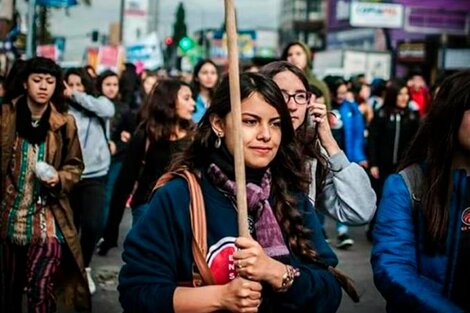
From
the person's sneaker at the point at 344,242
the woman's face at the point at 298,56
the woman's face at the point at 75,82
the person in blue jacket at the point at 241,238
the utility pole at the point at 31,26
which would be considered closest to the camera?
the person in blue jacket at the point at 241,238

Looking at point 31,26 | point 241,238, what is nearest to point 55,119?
point 241,238

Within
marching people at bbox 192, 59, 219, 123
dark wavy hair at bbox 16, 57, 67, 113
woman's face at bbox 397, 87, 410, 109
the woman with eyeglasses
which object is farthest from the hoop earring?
woman's face at bbox 397, 87, 410, 109

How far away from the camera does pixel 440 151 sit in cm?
298

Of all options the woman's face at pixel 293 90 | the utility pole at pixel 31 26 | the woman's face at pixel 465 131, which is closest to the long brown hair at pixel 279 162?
the woman's face at pixel 465 131

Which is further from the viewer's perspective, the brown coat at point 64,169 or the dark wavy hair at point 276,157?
the brown coat at point 64,169

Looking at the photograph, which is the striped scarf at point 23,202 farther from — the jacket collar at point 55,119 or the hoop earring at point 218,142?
the hoop earring at point 218,142

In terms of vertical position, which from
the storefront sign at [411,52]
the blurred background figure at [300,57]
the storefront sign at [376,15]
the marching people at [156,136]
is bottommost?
the storefront sign at [411,52]

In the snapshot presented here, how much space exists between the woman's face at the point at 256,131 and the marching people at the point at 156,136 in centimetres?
310

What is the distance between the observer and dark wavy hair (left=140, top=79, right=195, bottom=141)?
606 centimetres

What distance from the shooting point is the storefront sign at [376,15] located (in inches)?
1339

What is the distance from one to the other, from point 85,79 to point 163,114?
2.04 m

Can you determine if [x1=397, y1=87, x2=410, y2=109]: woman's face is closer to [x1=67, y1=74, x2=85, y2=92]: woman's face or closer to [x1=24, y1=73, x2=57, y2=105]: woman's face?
[x1=67, y1=74, x2=85, y2=92]: woman's face

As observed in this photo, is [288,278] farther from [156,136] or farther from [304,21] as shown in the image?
[304,21]

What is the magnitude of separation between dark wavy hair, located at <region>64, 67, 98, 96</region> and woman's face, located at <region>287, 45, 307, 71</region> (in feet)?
6.26
